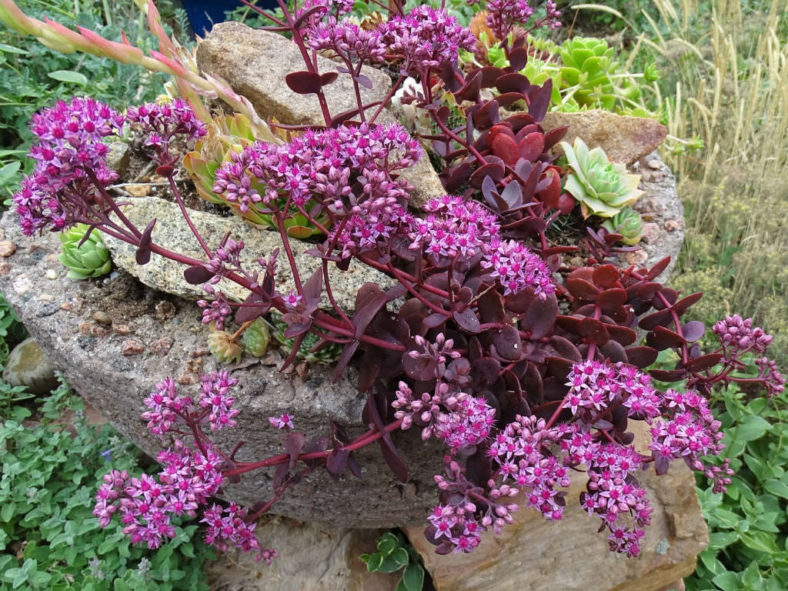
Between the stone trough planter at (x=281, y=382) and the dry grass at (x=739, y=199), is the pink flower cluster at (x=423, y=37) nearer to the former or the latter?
the stone trough planter at (x=281, y=382)

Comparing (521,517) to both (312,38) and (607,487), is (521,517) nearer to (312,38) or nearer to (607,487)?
(607,487)

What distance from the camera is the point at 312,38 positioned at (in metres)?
1.43

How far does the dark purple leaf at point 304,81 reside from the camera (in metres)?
1.42

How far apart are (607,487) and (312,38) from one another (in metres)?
1.12

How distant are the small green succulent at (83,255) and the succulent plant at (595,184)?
1325 mm

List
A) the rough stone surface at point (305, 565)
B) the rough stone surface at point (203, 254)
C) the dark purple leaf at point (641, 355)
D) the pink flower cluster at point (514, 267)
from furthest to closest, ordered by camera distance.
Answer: the rough stone surface at point (305, 565)
the rough stone surface at point (203, 254)
the dark purple leaf at point (641, 355)
the pink flower cluster at point (514, 267)

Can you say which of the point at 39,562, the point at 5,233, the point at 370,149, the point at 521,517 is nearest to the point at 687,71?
the point at 521,517

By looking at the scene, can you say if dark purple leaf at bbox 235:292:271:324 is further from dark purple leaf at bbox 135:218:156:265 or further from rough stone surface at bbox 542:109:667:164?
rough stone surface at bbox 542:109:667:164

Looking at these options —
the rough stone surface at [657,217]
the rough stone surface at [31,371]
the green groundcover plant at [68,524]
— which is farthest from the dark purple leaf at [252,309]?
the rough stone surface at [31,371]

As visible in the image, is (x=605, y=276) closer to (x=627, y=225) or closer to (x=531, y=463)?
(x=627, y=225)

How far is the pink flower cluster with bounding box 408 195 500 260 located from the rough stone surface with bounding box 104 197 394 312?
1.05 feet

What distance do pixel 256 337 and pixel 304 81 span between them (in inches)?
24.6

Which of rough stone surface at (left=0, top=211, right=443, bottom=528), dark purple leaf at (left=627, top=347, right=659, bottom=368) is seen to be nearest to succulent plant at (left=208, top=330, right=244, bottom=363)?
rough stone surface at (left=0, top=211, right=443, bottom=528)

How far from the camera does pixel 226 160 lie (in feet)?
5.24
